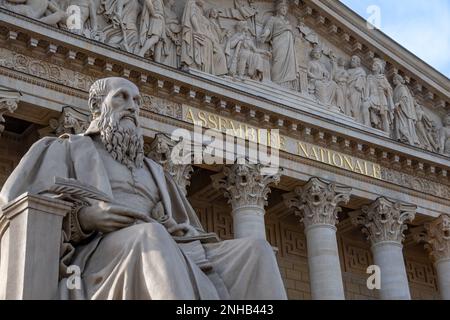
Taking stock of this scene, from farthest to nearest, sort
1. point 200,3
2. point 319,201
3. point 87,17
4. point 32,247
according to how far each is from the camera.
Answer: point 200,3
point 319,201
point 87,17
point 32,247

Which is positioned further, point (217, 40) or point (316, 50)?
point (316, 50)

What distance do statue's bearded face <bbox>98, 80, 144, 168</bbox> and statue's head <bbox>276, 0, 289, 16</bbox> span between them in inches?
604

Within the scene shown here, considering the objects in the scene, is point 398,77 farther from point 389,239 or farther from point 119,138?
point 119,138

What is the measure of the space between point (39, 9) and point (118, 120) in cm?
1090

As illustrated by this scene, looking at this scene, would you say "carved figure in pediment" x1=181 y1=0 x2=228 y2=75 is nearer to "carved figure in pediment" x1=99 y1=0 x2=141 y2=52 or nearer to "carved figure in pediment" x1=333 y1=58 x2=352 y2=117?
"carved figure in pediment" x1=99 y1=0 x2=141 y2=52

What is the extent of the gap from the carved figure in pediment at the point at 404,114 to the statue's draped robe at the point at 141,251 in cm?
1609

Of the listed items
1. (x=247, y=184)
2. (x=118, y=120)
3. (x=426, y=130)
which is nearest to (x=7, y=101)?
(x=247, y=184)

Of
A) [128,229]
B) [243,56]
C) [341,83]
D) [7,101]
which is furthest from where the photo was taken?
[341,83]

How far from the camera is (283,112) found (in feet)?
57.8

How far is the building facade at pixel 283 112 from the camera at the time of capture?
15031 mm

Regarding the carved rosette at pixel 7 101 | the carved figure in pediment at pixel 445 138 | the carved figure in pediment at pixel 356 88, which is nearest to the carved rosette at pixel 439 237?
the carved figure in pediment at pixel 445 138

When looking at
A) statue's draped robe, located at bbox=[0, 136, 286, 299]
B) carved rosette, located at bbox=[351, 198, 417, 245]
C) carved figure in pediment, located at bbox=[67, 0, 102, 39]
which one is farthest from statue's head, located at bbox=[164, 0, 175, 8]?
statue's draped robe, located at bbox=[0, 136, 286, 299]

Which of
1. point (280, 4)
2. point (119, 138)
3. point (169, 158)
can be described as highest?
A: point (280, 4)

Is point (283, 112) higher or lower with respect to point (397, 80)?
lower
